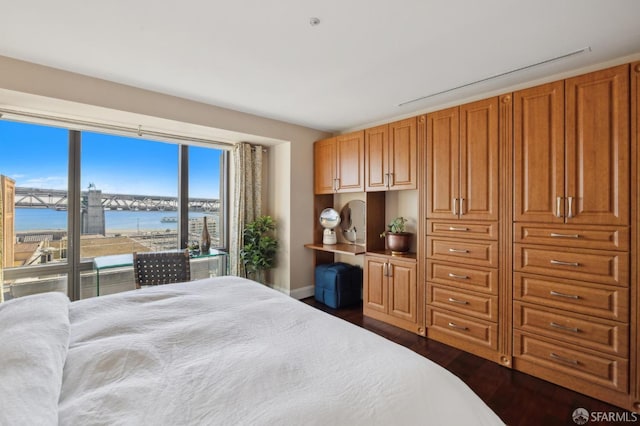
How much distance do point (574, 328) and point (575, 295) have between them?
0.24 meters

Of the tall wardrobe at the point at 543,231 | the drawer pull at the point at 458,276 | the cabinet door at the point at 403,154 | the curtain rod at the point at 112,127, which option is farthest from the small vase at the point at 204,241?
the drawer pull at the point at 458,276

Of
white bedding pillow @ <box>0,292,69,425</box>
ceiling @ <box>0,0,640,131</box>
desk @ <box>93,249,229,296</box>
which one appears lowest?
desk @ <box>93,249,229,296</box>

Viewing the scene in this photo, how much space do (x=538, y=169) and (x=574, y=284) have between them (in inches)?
35.5

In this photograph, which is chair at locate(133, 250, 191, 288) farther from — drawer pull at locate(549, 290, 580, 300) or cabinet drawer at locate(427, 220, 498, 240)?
drawer pull at locate(549, 290, 580, 300)

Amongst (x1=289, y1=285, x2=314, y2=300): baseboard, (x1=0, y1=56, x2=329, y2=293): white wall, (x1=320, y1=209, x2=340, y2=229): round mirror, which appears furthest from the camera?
(x1=320, y1=209, x2=340, y2=229): round mirror

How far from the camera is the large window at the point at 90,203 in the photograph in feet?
9.47

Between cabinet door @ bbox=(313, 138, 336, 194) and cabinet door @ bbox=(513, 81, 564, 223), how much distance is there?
2.18 meters

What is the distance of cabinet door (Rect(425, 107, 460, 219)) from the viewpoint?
276cm

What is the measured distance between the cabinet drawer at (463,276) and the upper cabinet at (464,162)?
48 cm

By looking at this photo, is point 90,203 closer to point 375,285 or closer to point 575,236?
point 375,285

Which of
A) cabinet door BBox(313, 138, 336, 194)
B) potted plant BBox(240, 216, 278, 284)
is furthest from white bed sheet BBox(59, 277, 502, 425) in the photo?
cabinet door BBox(313, 138, 336, 194)

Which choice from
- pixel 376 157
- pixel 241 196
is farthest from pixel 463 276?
pixel 241 196

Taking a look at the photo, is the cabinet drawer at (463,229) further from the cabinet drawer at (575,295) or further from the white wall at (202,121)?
the white wall at (202,121)
